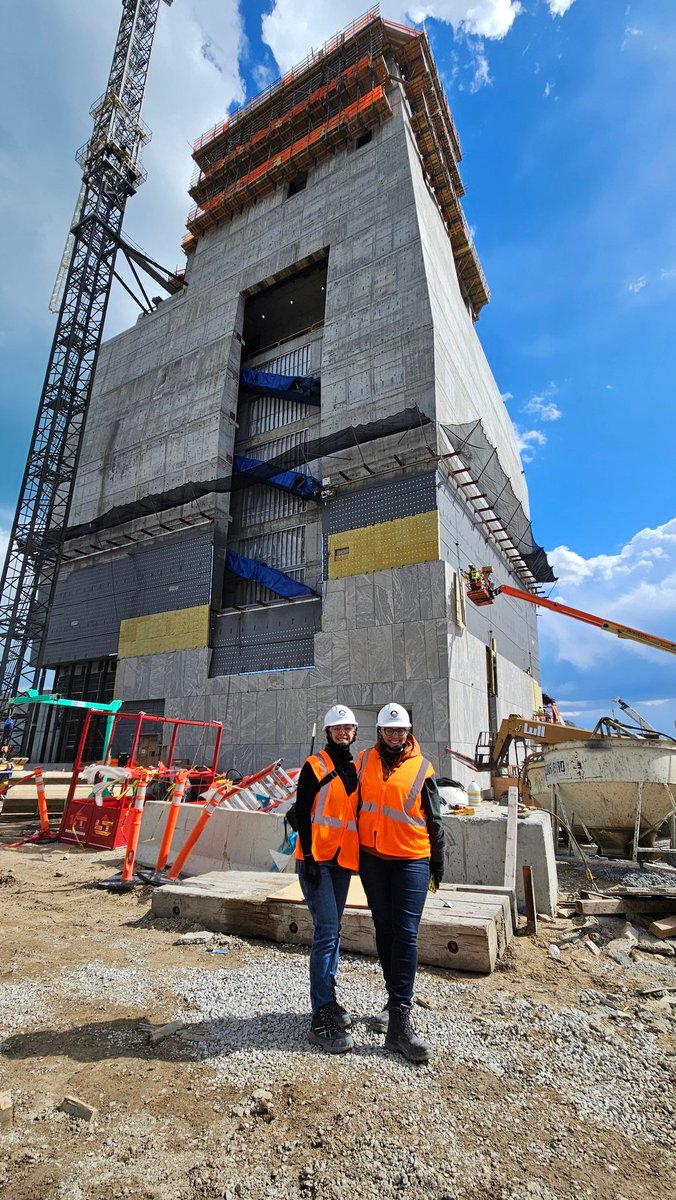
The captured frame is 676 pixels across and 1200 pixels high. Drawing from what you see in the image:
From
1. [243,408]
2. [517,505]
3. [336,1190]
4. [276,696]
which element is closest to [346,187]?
[243,408]

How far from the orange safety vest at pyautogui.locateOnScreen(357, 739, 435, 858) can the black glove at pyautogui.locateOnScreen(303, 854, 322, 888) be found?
0.32 metres

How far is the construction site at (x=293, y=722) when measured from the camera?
2539 millimetres

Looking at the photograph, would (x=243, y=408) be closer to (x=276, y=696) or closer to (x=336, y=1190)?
(x=276, y=696)

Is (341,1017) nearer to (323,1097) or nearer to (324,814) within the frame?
(323,1097)

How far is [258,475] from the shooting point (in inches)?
914

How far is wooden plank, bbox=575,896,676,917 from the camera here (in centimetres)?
576

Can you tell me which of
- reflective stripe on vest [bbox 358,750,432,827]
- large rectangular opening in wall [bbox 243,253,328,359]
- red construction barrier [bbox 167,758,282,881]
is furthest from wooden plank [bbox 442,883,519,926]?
large rectangular opening in wall [bbox 243,253,328,359]

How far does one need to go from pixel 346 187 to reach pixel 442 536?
727 inches

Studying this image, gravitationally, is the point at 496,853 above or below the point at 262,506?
below

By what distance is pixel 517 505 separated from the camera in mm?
23141

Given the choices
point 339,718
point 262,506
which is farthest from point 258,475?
point 339,718

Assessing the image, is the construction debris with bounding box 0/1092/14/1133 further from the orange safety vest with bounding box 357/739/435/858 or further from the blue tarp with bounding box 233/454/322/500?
the blue tarp with bounding box 233/454/322/500

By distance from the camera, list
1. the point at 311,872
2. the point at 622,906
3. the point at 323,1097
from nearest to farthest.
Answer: the point at 323,1097 < the point at 311,872 < the point at 622,906

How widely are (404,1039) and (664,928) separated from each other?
3.66m
